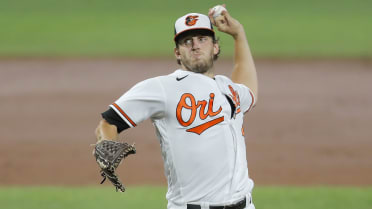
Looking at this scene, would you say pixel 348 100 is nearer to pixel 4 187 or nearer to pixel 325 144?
pixel 325 144

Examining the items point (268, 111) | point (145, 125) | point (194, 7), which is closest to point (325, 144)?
point (268, 111)

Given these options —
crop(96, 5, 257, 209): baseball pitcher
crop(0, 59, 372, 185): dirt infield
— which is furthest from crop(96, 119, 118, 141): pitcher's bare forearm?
crop(0, 59, 372, 185): dirt infield

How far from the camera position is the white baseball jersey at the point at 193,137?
404 centimetres

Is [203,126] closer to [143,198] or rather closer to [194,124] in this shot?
[194,124]

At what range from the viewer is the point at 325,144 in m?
10.5

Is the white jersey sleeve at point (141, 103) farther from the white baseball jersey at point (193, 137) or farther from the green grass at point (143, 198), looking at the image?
the green grass at point (143, 198)

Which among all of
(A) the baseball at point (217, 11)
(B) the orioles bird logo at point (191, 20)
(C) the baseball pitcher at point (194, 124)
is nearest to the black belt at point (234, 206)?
(C) the baseball pitcher at point (194, 124)

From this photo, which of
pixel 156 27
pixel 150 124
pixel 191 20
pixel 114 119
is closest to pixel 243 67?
pixel 191 20

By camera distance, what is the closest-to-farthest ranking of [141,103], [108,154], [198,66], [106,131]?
[108,154], [106,131], [141,103], [198,66]

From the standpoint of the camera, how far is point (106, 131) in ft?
12.7

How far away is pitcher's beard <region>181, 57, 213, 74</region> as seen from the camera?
4.26 m

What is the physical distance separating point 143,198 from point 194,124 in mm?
3797

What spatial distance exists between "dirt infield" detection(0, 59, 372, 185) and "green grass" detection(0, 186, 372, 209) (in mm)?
545

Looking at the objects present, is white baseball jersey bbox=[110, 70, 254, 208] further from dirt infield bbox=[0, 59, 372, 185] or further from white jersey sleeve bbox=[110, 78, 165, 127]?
dirt infield bbox=[0, 59, 372, 185]
